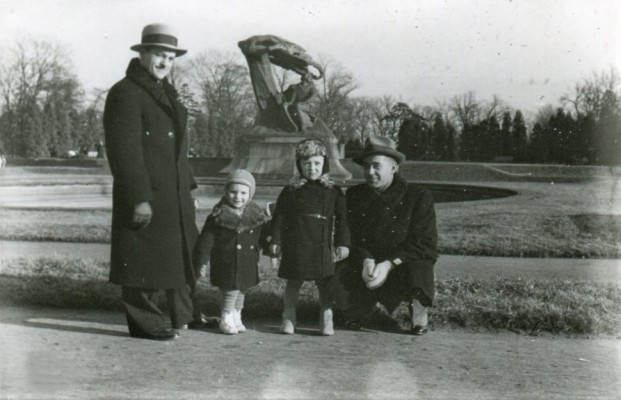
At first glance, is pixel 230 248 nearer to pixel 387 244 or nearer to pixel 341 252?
pixel 341 252

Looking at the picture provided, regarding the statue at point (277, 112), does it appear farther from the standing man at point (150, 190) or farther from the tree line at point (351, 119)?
the standing man at point (150, 190)

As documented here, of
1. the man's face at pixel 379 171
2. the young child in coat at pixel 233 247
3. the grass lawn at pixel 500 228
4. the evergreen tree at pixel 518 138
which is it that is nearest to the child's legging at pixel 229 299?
the young child in coat at pixel 233 247

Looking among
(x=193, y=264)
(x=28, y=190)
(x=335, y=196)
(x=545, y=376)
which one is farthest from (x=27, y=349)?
(x=28, y=190)

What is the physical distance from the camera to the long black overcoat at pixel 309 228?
4801mm

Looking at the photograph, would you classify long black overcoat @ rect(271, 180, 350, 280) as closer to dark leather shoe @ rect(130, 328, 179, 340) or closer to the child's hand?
the child's hand

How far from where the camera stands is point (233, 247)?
487 cm

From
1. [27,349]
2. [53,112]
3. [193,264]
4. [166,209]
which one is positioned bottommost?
[27,349]

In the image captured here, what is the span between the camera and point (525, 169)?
127 ft

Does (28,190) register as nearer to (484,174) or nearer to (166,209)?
(166,209)

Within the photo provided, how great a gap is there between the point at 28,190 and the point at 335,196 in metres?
17.2

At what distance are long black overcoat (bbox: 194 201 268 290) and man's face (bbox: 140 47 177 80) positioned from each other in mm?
1004

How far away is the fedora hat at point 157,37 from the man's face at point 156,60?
6cm

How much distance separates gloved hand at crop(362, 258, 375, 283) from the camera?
479 centimetres

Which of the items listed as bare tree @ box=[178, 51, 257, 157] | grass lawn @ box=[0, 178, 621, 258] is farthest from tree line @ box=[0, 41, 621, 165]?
grass lawn @ box=[0, 178, 621, 258]
